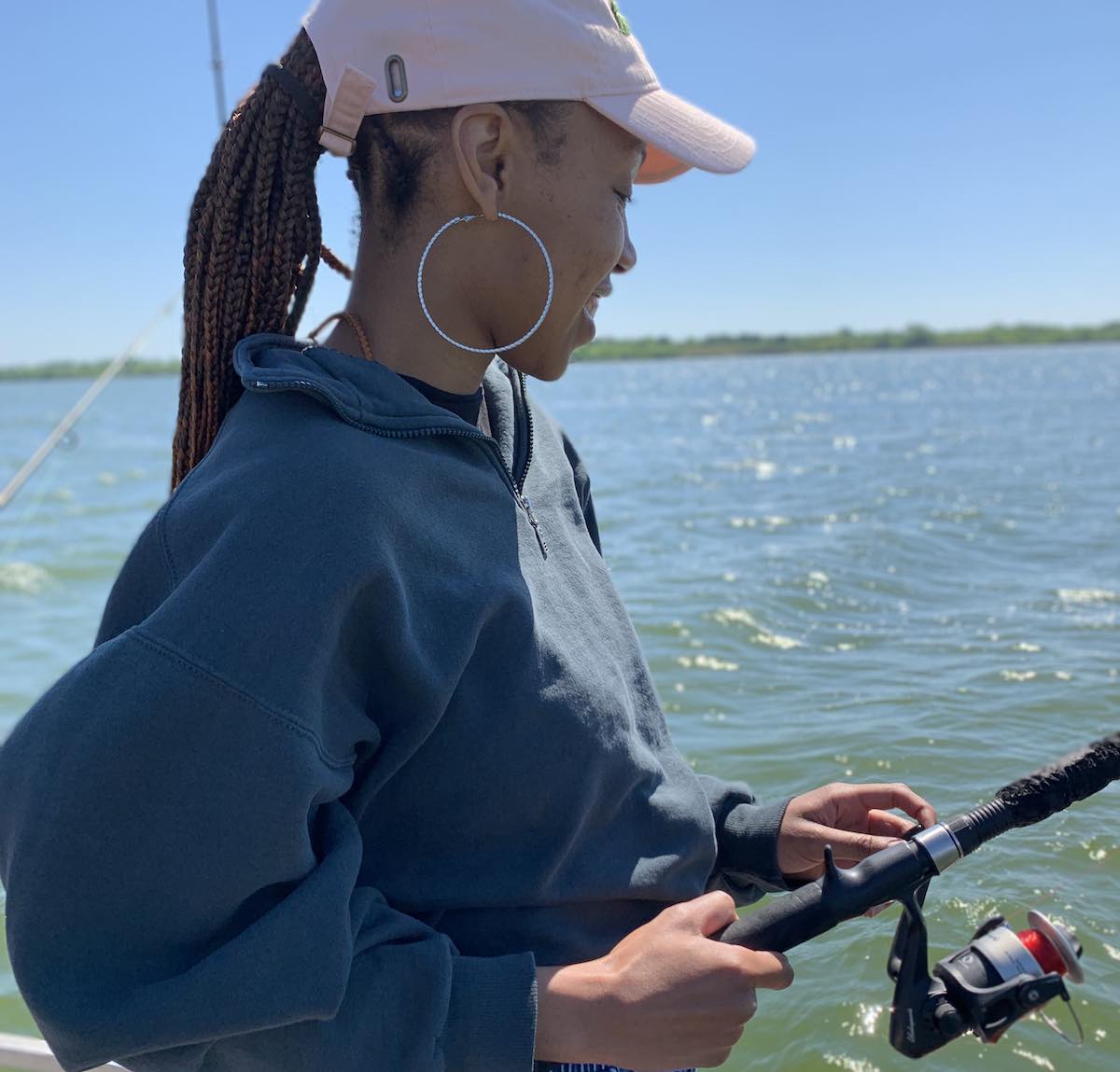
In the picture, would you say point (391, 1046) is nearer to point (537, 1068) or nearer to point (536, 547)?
point (537, 1068)

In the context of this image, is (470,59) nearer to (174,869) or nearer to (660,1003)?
(174,869)

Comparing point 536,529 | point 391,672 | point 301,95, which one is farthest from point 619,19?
point 391,672

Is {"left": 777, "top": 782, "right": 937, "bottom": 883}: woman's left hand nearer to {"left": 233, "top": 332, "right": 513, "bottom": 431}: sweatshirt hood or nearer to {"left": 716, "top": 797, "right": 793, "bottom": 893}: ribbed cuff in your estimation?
{"left": 716, "top": 797, "right": 793, "bottom": 893}: ribbed cuff

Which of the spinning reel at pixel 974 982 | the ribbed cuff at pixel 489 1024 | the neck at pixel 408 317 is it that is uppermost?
the neck at pixel 408 317

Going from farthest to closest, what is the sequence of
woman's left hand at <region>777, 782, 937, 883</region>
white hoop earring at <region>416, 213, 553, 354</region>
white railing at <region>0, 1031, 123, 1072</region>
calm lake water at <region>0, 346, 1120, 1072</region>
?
calm lake water at <region>0, 346, 1120, 1072</region>, white railing at <region>0, 1031, 123, 1072</region>, woman's left hand at <region>777, 782, 937, 883</region>, white hoop earring at <region>416, 213, 553, 354</region>

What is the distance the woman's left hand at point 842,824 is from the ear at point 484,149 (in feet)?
3.10

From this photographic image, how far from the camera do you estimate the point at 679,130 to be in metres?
1.38

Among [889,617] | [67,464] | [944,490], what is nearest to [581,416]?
[67,464]

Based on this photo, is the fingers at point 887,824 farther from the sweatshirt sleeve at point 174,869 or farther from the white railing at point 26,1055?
the white railing at point 26,1055

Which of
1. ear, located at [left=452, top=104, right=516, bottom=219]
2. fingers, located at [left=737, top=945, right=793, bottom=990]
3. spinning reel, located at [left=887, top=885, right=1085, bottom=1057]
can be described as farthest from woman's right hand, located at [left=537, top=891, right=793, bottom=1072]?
ear, located at [left=452, top=104, right=516, bottom=219]

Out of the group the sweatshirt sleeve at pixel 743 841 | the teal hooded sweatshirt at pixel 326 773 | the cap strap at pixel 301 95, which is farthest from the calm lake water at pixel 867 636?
the cap strap at pixel 301 95

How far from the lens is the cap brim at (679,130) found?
1.33 metres

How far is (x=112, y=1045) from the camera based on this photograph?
38.6 inches

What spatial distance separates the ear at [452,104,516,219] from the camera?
1.28m
